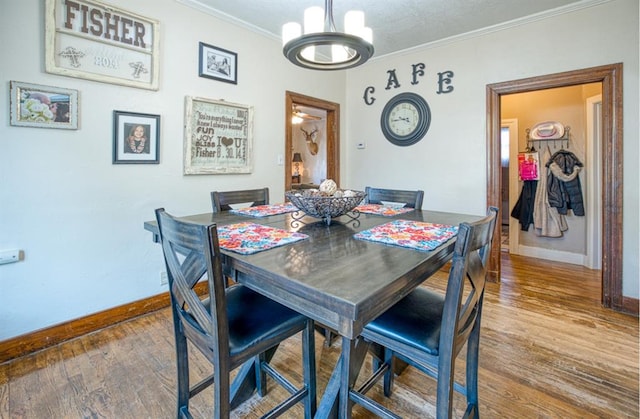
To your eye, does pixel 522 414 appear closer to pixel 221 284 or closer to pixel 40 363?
pixel 221 284

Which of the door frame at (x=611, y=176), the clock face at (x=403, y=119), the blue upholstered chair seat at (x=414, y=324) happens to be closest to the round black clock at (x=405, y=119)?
the clock face at (x=403, y=119)

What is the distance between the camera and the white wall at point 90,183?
1.83 meters

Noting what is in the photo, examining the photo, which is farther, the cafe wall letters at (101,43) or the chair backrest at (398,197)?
the chair backrest at (398,197)

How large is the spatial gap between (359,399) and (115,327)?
1.94 m

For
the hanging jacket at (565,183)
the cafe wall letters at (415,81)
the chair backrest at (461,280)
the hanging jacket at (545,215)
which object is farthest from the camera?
the hanging jacket at (545,215)

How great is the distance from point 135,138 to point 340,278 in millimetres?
2137

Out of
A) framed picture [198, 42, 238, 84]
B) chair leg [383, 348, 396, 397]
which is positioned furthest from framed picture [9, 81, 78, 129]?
chair leg [383, 348, 396, 397]

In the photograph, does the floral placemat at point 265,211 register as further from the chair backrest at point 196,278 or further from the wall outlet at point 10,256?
the wall outlet at point 10,256

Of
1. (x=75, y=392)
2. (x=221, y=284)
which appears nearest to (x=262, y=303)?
(x=221, y=284)

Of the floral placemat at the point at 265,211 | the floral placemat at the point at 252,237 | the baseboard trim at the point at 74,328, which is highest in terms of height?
the floral placemat at the point at 265,211

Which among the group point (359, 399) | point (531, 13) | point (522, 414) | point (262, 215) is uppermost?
point (531, 13)

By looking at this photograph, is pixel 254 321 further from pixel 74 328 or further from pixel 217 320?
pixel 74 328

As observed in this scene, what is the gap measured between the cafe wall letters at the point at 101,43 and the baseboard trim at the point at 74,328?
5.28ft

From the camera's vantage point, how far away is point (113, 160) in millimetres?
2186
